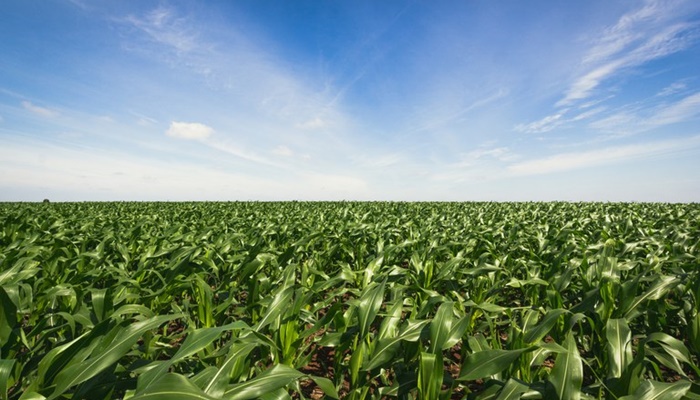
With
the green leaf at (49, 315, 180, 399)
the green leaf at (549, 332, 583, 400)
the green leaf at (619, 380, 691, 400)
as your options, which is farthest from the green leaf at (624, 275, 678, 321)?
the green leaf at (49, 315, 180, 399)

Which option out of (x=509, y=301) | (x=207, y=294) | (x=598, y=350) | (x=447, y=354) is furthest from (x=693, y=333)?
(x=207, y=294)

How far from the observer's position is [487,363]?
1.60m

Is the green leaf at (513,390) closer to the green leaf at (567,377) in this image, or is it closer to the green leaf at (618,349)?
the green leaf at (567,377)

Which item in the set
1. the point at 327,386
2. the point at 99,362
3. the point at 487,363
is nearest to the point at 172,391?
the point at 99,362

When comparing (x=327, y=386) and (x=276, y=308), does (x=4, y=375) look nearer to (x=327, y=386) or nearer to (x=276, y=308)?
(x=276, y=308)

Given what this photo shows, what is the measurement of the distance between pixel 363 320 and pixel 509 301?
3.20 meters

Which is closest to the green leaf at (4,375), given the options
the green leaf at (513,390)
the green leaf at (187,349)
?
the green leaf at (187,349)

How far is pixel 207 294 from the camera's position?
275 centimetres

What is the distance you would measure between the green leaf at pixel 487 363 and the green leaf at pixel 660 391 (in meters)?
0.44

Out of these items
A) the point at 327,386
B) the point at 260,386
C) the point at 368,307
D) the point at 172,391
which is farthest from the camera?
the point at 368,307

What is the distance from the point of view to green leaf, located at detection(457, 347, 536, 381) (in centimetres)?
155

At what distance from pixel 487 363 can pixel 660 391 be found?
27.7 inches

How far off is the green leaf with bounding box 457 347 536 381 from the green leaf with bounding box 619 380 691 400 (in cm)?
44

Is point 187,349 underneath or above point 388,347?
above
